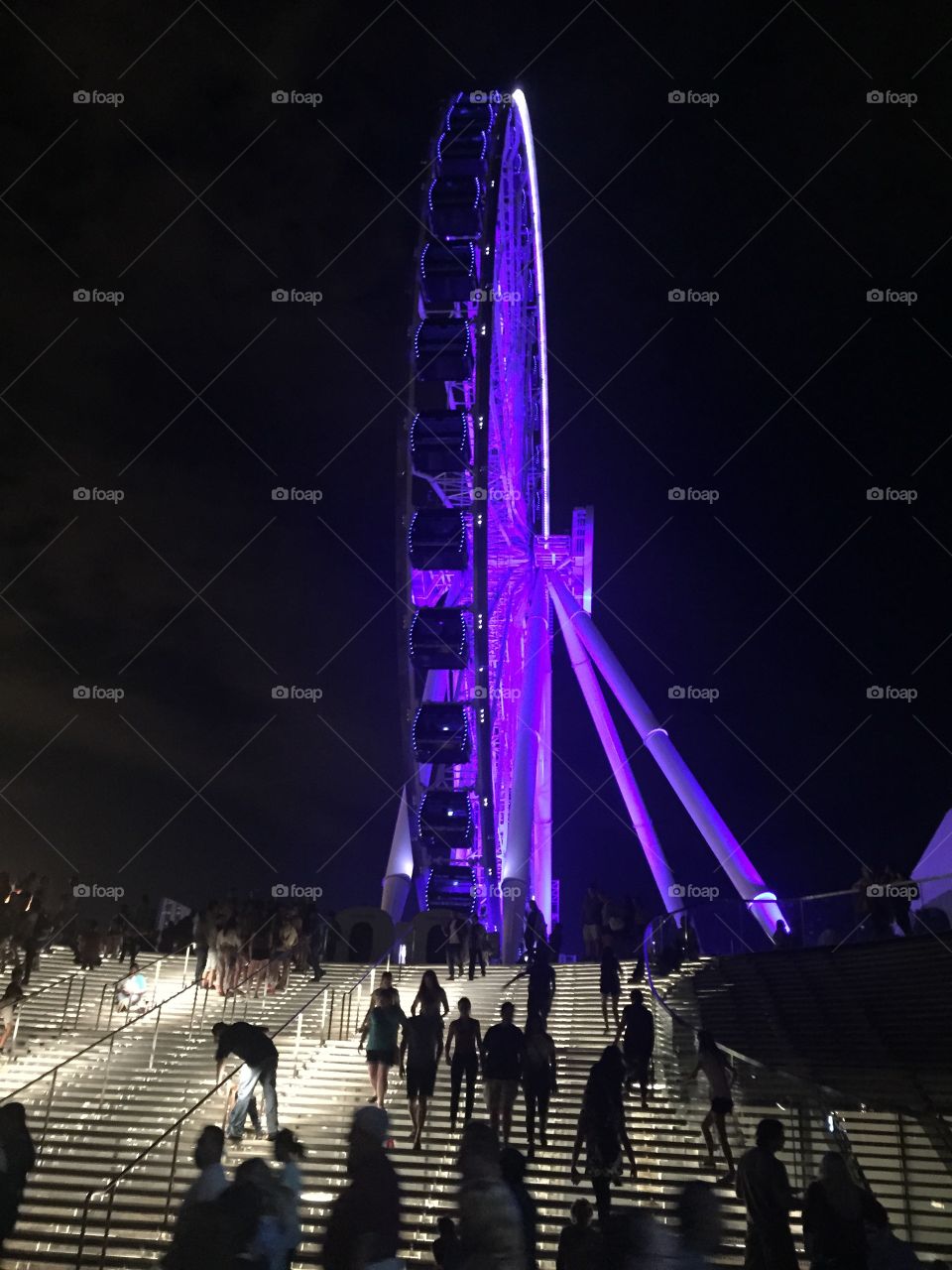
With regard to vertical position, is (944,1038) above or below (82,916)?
below

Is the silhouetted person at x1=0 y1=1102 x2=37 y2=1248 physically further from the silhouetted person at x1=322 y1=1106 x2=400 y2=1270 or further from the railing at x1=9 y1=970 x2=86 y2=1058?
the railing at x1=9 y1=970 x2=86 y2=1058

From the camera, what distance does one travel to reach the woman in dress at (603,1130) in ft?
25.8

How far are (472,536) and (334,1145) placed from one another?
13493 mm

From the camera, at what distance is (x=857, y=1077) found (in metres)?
11.1

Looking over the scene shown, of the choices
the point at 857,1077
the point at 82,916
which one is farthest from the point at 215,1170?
the point at 82,916

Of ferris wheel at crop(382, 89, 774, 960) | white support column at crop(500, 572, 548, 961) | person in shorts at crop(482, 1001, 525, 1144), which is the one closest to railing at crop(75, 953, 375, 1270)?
person in shorts at crop(482, 1001, 525, 1144)

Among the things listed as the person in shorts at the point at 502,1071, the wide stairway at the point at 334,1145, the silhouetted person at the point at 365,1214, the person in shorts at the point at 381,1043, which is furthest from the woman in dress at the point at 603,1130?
the silhouetted person at the point at 365,1214

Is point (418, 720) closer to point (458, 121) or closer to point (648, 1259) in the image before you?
point (458, 121)

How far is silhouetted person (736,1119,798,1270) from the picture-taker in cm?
600

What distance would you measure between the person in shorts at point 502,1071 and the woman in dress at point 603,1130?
1023 mm

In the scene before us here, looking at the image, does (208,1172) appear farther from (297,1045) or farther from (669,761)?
(669,761)

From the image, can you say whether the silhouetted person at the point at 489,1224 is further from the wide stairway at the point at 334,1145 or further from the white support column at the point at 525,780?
the white support column at the point at 525,780

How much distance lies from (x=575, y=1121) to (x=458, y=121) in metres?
18.7

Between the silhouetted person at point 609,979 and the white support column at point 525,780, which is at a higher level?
the white support column at point 525,780
